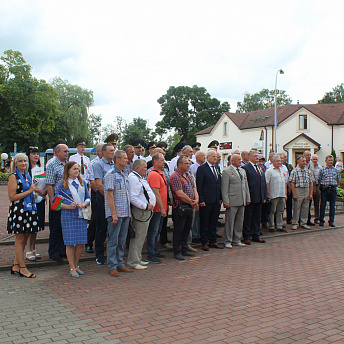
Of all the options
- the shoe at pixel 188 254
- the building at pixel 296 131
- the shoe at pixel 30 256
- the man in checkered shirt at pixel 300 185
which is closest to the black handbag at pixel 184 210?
the shoe at pixel 188 254

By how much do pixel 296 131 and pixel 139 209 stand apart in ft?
149

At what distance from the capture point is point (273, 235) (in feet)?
33.4

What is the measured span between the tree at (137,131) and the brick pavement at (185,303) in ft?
197

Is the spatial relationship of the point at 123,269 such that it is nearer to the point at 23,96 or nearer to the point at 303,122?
the point at 23,96

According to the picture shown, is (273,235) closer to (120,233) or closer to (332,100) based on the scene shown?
(120,233)

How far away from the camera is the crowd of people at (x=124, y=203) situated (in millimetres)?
6156

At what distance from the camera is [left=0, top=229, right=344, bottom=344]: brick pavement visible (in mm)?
4008

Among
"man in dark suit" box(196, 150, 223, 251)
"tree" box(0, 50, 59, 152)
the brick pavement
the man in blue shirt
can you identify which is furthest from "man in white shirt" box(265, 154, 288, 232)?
"tree" box(0, 50, 59, 152)

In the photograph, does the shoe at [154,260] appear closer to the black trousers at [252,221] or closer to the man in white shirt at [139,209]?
the man in white shirt at [139,209]

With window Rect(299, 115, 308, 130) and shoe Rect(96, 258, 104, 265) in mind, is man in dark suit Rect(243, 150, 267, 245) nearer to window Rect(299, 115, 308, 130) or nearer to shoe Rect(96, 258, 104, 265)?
shoe Rect(96, 258, 104, 265)

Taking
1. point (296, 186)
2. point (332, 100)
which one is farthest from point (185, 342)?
point (332, 100)

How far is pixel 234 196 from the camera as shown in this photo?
8602 mm

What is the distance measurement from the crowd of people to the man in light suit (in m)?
0.02

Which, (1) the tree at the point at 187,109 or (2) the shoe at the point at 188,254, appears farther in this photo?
(1) the tree at the point at 187,109
